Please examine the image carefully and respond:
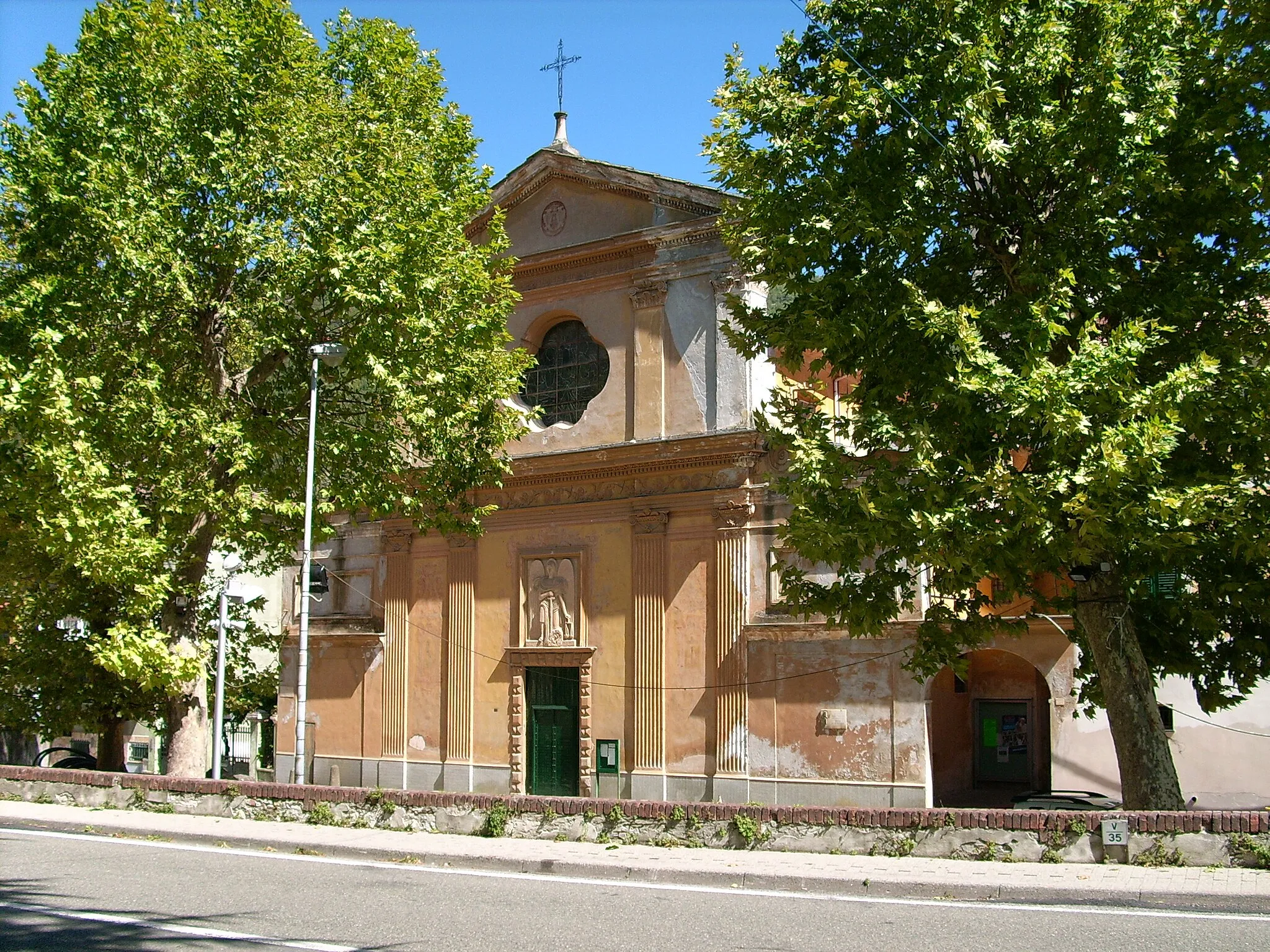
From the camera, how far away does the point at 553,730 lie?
2397 cm

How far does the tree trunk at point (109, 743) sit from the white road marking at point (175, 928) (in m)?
13.6

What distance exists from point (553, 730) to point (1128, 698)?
13.3 meters

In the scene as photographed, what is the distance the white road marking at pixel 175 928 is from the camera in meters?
8.10

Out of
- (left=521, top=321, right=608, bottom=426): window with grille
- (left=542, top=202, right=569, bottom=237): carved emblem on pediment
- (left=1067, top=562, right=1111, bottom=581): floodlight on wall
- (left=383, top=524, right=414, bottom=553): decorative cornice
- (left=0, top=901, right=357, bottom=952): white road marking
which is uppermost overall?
(left=542, top=202, right=569, bottom=237): carved emblem on pediment

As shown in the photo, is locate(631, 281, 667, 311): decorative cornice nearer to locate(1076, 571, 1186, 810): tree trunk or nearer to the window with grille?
the window with grille

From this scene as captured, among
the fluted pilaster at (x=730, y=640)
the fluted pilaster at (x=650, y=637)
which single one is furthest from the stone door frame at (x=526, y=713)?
the fluted pilaster at (x=730, y=640)

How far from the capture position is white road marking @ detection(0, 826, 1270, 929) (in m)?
9.55

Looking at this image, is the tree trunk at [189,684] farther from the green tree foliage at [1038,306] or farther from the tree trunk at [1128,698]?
the tree trunk at [1128,698]

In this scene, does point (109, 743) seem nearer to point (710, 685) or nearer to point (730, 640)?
point (710, 685)

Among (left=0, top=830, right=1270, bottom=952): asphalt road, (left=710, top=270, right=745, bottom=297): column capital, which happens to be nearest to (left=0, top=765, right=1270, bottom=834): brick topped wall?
(left=0, top=830, right=1270, bottom=952): asphalt road

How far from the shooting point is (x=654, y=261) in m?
24.0

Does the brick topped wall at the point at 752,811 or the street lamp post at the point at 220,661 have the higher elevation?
the street lamp post at the point at 220,661

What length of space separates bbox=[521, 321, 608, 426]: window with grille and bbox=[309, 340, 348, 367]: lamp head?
762 centimetres

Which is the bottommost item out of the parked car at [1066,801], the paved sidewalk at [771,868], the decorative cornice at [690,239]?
the parked car at [1066,801]
